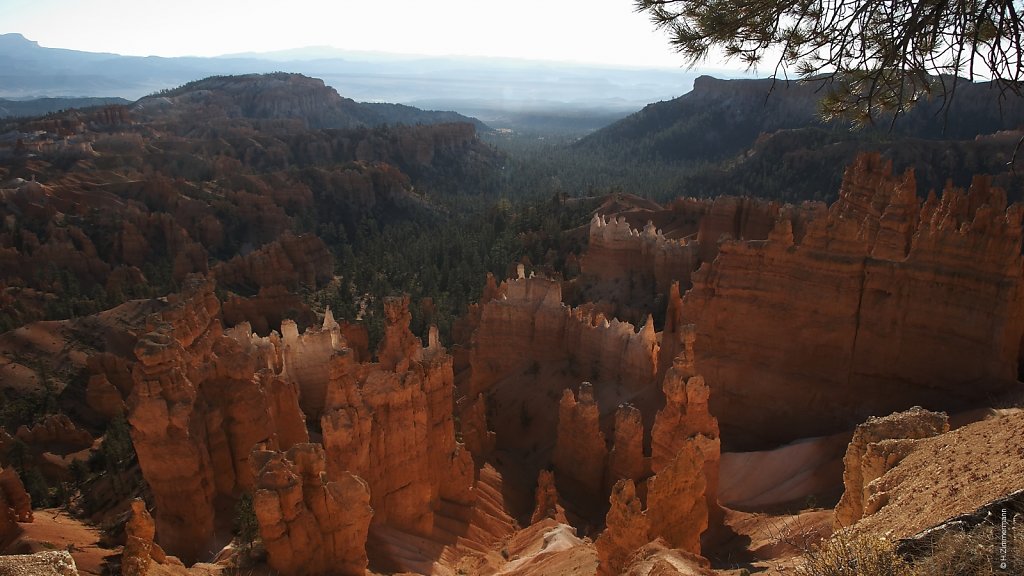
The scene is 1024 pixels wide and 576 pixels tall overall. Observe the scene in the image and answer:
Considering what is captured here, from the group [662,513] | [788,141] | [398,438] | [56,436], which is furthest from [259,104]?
[662,513]

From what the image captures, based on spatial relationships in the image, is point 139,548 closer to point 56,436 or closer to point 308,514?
point 308,514

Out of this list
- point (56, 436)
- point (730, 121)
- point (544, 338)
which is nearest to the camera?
point (56, 436)

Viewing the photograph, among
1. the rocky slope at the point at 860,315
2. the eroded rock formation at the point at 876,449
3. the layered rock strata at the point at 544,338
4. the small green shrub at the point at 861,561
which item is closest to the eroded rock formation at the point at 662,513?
the eroded rock formation at the point at 876,449

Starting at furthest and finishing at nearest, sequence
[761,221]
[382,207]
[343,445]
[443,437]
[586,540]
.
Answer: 1. [382,207]
2. [761,221]
3. [443,437]
4. [586,540]
5. [343,445]

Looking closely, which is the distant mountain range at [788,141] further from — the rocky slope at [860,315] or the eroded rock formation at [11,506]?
the eroded rock formation at [11,506]

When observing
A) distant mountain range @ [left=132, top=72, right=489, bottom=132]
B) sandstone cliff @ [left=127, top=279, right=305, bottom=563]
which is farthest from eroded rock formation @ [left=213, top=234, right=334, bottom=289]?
distant mountain range @ [left=132, top=72, right=489, bottom=132]

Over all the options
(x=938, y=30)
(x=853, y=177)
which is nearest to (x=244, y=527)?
(x=938, y=30)

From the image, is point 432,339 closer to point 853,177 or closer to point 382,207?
point 853,177
